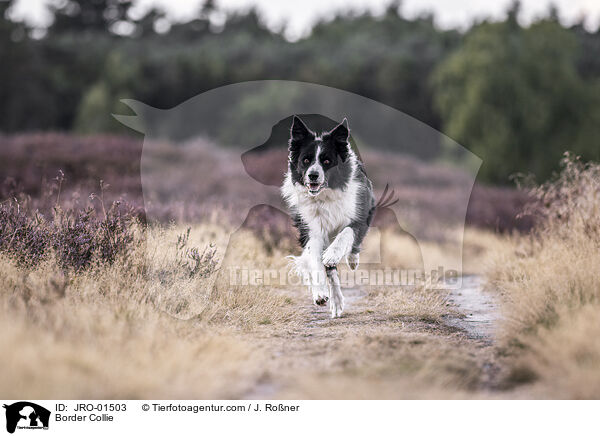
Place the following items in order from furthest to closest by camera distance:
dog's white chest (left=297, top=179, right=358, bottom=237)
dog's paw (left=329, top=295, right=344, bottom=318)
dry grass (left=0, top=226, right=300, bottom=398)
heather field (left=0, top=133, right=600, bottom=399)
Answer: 1. dog's white chest (left=297, top=179, right=358, bottom=237)
2. dog's paw (left=329, top=295, right=344, bottom=318)
3. heather field (left=0, top=133, right=600, bottom=399)
4. dry grass (left=0, top=226, right=300, bottom=398)

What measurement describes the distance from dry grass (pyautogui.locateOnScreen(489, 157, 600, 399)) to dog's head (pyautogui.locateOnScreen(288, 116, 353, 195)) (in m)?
2.03

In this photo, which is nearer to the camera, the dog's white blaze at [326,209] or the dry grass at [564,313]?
the dry grass at [564,313]

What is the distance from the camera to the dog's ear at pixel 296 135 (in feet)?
18.3

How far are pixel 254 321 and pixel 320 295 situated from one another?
25.7 inches

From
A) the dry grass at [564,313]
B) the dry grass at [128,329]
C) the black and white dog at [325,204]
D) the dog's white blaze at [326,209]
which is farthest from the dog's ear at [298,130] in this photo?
the dry grass at [564,313]

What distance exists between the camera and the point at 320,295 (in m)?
5.25

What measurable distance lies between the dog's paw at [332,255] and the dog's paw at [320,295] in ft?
0.81

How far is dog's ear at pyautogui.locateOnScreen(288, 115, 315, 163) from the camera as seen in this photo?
5.58m

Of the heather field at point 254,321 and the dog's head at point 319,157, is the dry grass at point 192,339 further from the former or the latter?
the dog's head at point 319,157

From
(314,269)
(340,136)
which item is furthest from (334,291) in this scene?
(340,136)

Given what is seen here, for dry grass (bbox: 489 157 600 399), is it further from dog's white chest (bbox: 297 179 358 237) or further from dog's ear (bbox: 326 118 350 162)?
dog's ear (bbox: 326 118 350 162)

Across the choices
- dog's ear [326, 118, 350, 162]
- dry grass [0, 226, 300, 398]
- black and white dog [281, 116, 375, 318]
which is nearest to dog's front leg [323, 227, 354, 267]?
black and white dog [281, 116, 375, 318]
